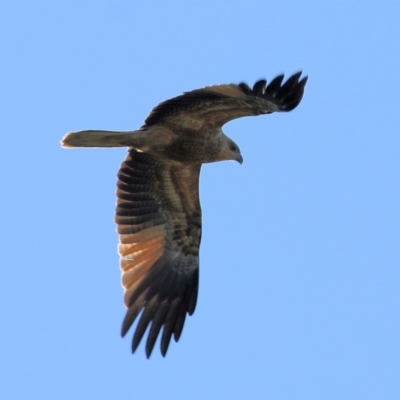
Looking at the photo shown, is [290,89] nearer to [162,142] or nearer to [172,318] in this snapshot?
[162,142]

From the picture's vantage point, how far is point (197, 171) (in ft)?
47.3

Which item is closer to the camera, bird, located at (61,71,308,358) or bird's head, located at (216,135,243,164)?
bird, located at (61,71,308,358)

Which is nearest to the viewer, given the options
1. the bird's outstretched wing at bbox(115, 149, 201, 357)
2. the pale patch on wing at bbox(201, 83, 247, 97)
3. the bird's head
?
the pale patch on wing at bbox(201, 83, 247, 97)

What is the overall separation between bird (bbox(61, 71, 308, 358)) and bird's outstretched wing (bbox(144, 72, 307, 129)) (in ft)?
0.03

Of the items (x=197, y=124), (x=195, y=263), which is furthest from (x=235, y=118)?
(x=195, y=263)

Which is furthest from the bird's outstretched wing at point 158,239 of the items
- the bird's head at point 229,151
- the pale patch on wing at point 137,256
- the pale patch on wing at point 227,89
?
the pale patch on wing at point 227,89

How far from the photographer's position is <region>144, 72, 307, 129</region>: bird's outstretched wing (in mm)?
12688

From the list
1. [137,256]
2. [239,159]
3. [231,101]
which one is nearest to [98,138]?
[231,101]

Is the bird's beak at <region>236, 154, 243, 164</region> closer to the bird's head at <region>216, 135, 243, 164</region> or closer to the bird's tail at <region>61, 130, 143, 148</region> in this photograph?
the bird's head at <region>216, 135, 243, 164</region>

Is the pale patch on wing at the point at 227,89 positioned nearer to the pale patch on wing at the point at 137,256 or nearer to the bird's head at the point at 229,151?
the bird's head at the point at 229,151

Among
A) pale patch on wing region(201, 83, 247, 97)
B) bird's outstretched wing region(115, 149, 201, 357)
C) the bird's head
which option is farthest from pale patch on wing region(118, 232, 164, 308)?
pale patch on wing region(201, 83, 247, 97)

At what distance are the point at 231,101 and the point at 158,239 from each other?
2407 millimetres

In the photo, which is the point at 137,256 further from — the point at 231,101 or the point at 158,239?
the point at 231,101

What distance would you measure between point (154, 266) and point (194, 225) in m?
0.70
